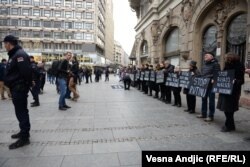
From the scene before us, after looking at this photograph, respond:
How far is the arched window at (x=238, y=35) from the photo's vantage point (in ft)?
32.9

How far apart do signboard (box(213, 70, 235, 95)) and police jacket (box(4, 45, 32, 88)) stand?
439cm

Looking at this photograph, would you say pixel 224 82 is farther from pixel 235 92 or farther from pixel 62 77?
pixel 62 77

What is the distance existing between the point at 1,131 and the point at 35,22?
208 feet

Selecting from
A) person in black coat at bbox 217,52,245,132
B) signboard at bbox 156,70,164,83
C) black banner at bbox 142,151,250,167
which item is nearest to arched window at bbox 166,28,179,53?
signboard at bbox 156,70,164,83

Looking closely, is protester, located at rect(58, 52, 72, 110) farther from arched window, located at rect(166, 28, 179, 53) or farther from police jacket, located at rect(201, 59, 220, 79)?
arched window, located at rect(166, 28, 179, 53)

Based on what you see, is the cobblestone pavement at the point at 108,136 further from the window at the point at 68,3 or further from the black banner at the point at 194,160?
the window at the point at 68,3

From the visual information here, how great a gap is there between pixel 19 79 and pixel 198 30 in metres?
11.1

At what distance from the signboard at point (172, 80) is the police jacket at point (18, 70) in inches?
237

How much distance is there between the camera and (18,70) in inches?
189

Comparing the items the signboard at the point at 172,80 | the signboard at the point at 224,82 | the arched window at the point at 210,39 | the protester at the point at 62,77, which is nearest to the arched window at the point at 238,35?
the arched window at the point at 210,39

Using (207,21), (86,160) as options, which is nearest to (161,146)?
(86,160)

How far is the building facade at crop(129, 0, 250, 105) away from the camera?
10.2 metres

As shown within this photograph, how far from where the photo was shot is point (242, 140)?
5.03 m

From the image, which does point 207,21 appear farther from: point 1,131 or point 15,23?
point 15,23
